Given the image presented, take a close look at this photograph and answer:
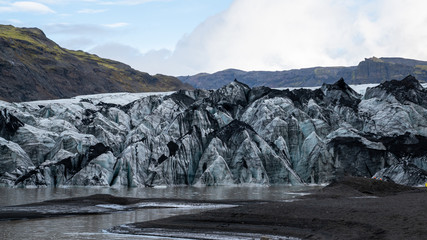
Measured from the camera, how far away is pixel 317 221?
23.7 m

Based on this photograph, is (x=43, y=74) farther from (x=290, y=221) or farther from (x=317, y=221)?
(x=317, y=221)

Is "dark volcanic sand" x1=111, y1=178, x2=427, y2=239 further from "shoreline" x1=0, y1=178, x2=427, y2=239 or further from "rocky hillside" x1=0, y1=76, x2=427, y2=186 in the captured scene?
"rocky hillside" x1=0, y1=76, x2=427, y2=186

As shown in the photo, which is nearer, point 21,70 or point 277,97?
point 277,97

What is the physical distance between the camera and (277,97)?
295 feet

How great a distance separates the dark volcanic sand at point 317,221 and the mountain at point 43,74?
112 meters

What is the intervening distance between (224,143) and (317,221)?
47949mm

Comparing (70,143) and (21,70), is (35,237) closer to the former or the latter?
(70,143)

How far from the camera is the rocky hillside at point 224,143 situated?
207ft

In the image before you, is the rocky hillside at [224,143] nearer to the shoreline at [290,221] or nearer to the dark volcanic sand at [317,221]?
the shoreline at [290,221]

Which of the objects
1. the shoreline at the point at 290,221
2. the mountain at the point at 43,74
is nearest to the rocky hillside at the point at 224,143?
the shoreline at the point at 290,221

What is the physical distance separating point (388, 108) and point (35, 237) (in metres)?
71.0

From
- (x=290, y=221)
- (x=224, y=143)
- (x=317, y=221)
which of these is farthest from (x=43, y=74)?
(x=317, y=221)

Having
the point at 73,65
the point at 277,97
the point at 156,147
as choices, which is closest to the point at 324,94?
the point at 277,97

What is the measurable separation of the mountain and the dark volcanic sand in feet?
366
